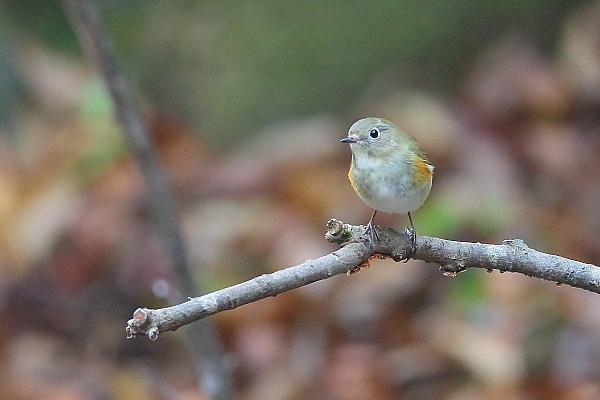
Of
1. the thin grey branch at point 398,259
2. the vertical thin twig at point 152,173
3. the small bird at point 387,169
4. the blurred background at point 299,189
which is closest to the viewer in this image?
the thin grey branch at point 398,259

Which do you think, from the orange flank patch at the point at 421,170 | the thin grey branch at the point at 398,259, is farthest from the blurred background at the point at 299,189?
the thin grey branch at the point at 398,259

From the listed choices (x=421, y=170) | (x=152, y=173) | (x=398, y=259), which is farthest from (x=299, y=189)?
(x=398, y=259)

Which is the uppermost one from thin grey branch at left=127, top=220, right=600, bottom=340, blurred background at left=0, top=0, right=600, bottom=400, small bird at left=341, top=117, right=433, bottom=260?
blurred background at left=0, top=0, right=600, bottom=400

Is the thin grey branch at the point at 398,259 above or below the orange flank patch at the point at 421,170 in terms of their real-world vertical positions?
below

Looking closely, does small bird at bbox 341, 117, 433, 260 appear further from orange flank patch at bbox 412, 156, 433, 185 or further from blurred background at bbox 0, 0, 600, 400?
blurred background at bbox 0, 0, 600, 400

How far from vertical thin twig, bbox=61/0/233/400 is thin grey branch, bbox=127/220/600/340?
1.45 m

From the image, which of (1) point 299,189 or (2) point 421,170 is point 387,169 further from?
(1) point 299,189

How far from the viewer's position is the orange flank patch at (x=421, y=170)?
2.94 meters

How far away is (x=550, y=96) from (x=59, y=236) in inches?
157

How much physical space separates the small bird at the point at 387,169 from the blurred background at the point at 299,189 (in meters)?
1.02

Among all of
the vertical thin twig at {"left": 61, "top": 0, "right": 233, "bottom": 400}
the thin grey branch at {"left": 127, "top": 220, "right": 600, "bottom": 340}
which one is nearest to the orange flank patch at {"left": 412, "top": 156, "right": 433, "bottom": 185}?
the thin grey branch at {"left": 127, "top": 220, "right": 600, "bottom": 340}

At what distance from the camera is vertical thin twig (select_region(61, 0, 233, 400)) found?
3.26 metres

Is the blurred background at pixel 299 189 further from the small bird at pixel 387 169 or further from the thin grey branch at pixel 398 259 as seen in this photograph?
the thin grey branch at pixel 398 259

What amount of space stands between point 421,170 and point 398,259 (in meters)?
0.89
